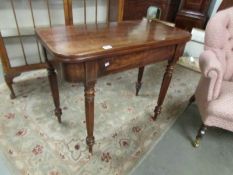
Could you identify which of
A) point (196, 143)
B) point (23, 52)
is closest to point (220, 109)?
point (196, 143)

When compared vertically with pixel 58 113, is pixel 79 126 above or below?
below

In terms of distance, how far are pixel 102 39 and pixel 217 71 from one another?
0.72 m

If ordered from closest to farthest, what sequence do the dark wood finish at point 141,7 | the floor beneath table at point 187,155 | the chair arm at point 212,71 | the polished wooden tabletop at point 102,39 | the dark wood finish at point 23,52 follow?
the polished wooden tabletop at point 102,39 → the chair arm at point 212,71 → the floor beneath table at point 187,155 → the dark wood finish at point 23,52 → the dark wood finish at point 141,7

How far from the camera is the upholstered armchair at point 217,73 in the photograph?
1.16 meters

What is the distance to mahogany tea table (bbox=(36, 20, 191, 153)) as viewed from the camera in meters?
0.83

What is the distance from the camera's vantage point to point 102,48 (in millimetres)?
870

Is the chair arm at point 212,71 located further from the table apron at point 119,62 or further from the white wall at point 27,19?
the white wall at point 27,19

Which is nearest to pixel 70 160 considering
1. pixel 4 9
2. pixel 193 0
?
pixel 4 9

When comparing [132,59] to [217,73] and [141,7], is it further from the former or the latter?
[141,7]

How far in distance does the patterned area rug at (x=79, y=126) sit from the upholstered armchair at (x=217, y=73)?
40 cm

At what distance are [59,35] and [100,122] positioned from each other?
80 centimetres

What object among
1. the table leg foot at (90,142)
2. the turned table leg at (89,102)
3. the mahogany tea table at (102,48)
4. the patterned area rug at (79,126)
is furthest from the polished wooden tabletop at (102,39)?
the patterned area rug at (79,126)

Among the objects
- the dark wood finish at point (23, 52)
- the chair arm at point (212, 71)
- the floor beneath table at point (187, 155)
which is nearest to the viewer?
the chair arm at point (212, 71)

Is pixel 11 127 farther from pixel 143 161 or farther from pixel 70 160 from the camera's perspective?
pixel 143 161
